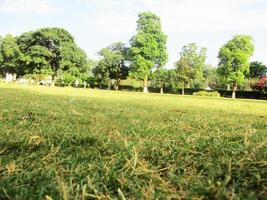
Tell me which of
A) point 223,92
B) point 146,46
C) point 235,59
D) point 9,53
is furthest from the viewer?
point 9,53

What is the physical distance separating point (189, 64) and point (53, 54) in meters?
30.1

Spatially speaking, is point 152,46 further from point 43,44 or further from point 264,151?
point 264,151

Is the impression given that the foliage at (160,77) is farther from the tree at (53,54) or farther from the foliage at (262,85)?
the foliage at (262,85)

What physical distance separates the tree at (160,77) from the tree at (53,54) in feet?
53.6

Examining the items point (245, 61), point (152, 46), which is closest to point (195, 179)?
point (152, 46)

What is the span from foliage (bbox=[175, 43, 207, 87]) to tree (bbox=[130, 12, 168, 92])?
4224 millimetres

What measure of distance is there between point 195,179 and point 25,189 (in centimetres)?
71

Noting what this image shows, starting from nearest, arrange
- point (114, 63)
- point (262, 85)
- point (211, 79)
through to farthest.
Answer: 1. point (262, 85)
2. point (114, 63)
3. point (211, 79)

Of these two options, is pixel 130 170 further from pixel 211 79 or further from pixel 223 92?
pixel 211 79

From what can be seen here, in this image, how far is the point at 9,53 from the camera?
336 feet

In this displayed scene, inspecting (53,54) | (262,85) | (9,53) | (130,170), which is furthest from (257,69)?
(130,170)

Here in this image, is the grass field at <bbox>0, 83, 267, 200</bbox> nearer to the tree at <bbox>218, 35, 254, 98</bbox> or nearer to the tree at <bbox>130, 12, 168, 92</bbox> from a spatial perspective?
the tree at <bbox>130, 12, 168, 92</bbox>

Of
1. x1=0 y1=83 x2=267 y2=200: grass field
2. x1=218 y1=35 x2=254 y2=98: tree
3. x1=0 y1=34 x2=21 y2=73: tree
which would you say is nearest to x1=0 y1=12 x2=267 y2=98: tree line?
x1=218 y1=35 x2=254 y2=98: tree

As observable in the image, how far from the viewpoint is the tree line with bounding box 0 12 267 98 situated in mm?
79250
